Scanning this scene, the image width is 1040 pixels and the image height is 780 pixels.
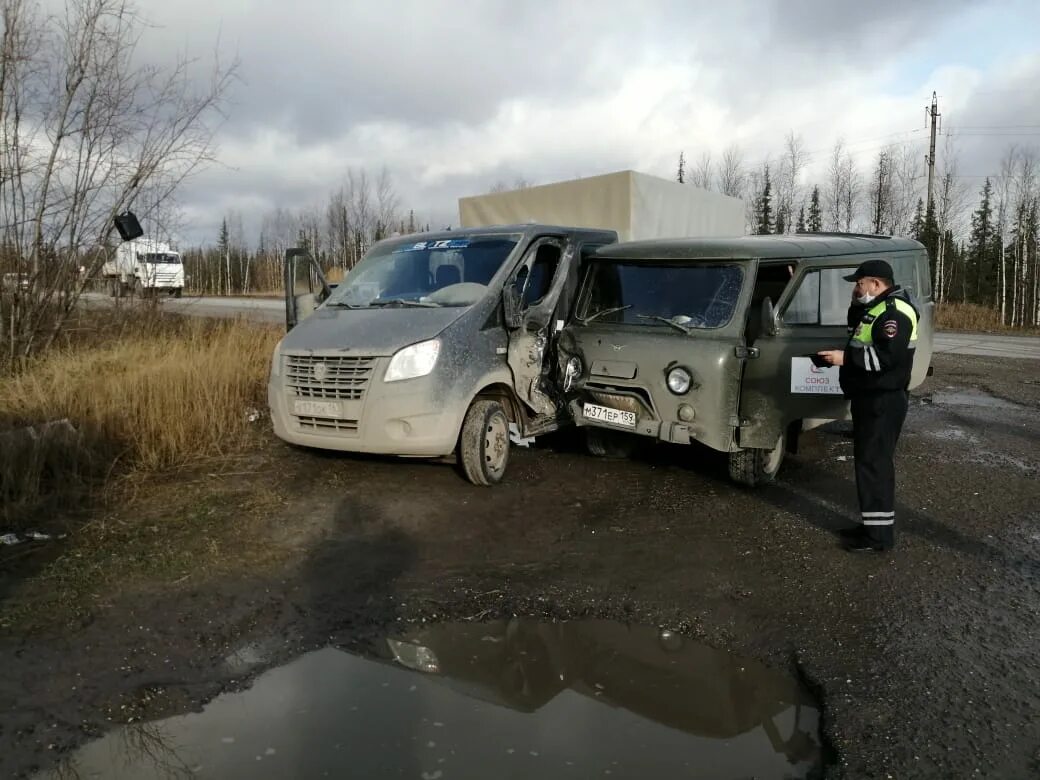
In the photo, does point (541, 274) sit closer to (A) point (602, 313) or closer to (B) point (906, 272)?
(A) point (602, 313)

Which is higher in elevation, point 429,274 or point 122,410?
point 429,274

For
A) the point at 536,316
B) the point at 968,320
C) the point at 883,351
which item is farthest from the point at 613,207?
the point at 968,320

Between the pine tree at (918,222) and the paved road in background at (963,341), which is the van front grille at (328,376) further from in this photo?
the pine tree at (918,222)

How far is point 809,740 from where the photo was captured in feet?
9.81

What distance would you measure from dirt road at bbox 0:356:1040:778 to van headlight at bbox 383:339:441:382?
0.96m

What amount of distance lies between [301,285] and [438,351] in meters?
2.76

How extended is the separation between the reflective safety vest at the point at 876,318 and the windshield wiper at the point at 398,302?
10.2ft

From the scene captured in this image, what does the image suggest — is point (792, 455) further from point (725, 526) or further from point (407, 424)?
point (407, 424)

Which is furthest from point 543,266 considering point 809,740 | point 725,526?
point 809,740

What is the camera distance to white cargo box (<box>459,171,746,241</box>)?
9.11 meters

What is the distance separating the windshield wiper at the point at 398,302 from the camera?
6273mm

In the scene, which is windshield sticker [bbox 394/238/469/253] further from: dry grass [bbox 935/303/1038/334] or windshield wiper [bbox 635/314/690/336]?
dry grass [bbox 935/303/1038/334]

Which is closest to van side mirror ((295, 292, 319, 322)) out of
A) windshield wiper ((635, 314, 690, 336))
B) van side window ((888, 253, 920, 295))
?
windshield wiper ((635, 314, 690, 336))

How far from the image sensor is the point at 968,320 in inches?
1168
